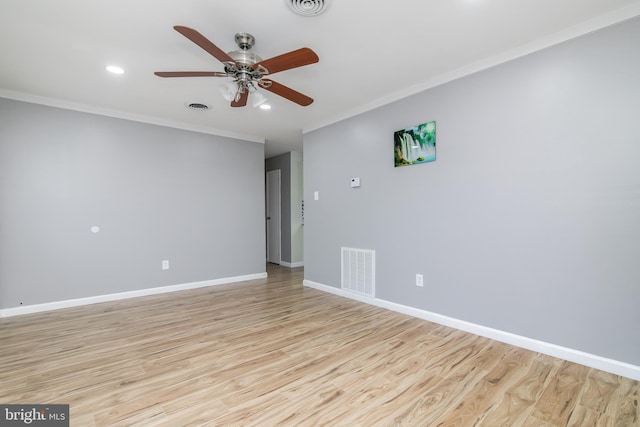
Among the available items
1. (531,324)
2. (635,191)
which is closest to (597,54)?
(635,191)

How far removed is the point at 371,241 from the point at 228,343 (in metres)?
2.01

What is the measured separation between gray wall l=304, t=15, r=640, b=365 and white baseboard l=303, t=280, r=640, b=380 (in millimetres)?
47

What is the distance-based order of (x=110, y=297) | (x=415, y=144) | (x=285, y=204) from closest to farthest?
(x=415, y=144), (x=110, y=297), (x=285, y=204)

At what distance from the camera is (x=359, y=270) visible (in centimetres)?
382

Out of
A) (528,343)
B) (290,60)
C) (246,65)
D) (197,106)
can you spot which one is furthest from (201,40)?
(528,343)

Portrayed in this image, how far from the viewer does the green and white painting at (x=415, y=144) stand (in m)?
3.03

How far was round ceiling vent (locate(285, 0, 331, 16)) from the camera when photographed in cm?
187

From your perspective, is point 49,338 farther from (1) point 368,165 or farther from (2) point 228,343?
(1) point 368,165

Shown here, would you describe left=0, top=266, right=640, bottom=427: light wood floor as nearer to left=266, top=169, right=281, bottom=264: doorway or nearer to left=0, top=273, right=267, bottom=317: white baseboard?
left=0, top=273, right=267, bottom=317: white baseboard

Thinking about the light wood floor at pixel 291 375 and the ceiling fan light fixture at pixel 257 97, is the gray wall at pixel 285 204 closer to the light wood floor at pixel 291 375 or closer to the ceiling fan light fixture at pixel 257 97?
the light wood floor at pixel 291 375

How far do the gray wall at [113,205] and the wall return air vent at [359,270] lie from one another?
1.92m

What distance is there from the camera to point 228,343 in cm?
257

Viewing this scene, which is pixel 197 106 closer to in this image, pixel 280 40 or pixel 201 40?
pixel 280 40
